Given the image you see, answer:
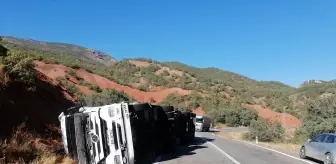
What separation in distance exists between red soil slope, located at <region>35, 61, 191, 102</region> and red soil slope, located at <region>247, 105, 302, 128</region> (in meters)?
16.9

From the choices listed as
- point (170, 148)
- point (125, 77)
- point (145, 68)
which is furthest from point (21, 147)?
point (145, 68)

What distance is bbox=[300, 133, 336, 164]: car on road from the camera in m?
16.8

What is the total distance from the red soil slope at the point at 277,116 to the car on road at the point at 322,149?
63.4m

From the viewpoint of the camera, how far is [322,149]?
17750mm

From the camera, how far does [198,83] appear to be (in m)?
114

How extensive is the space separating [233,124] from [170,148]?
179ft

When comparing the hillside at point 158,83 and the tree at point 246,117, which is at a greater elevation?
the hillside at point 158,83

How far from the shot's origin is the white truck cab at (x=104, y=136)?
1132 cm

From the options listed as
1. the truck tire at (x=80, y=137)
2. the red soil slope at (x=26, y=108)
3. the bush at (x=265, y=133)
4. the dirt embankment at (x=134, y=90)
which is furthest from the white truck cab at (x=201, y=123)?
the truck tire at (x=80, y=137)

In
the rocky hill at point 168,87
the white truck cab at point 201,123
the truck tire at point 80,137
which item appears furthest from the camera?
the rocky hill at point 168,87

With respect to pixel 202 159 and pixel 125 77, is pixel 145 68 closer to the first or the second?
pixel 125 77

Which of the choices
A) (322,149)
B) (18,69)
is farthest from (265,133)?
(18,69)

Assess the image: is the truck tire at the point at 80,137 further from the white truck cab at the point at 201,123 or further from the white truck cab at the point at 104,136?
the white truck cab at the point at 201,123

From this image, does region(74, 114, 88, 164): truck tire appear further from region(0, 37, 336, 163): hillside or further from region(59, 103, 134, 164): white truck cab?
region(0, 37, 336, 163): hillside
